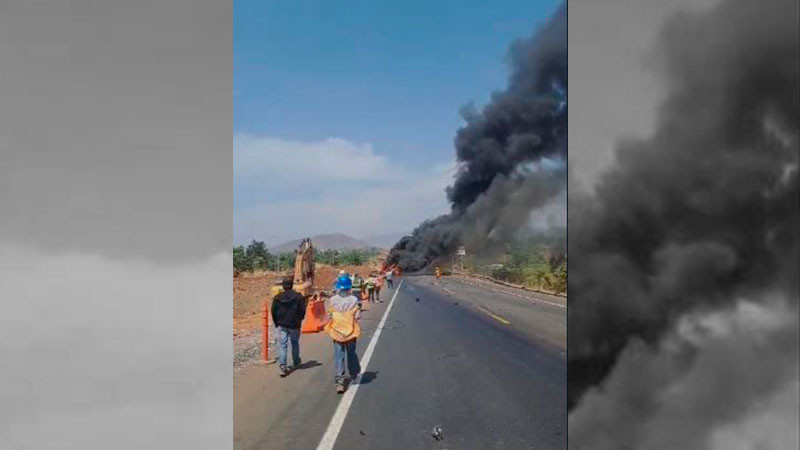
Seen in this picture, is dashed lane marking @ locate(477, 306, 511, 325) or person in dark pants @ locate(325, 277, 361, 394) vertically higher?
person in dark pants @ locate(325, 277, 361, 394)

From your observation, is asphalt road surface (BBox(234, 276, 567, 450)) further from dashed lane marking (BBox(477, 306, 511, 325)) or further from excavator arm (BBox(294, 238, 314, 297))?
excavator arm (BBox(294, 238, 314, 297))

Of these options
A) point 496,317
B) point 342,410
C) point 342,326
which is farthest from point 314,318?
point 496,317

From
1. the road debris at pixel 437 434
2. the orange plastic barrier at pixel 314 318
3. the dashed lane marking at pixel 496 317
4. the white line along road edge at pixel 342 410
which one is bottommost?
the road debris at pixel 437 434

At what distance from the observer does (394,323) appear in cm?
665

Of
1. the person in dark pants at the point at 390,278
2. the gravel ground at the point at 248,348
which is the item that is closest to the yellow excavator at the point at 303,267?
the gravel ground at the point at 248,348

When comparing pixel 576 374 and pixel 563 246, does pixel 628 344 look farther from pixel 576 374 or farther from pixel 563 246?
pixel 563 246

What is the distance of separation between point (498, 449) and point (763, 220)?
82.5 inches

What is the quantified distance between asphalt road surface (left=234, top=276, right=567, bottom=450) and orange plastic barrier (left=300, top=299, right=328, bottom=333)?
155mm

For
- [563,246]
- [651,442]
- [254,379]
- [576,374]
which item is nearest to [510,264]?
[563,246]

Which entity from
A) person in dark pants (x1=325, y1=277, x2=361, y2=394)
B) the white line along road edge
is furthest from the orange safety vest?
the white line along road edge

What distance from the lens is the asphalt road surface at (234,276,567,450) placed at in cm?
355

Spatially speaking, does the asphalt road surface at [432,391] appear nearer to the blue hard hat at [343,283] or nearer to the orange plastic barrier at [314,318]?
the orange plastic barrier at [314,318]

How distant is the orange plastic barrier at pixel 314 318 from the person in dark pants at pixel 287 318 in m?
0.79

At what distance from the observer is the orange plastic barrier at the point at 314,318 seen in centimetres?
568
